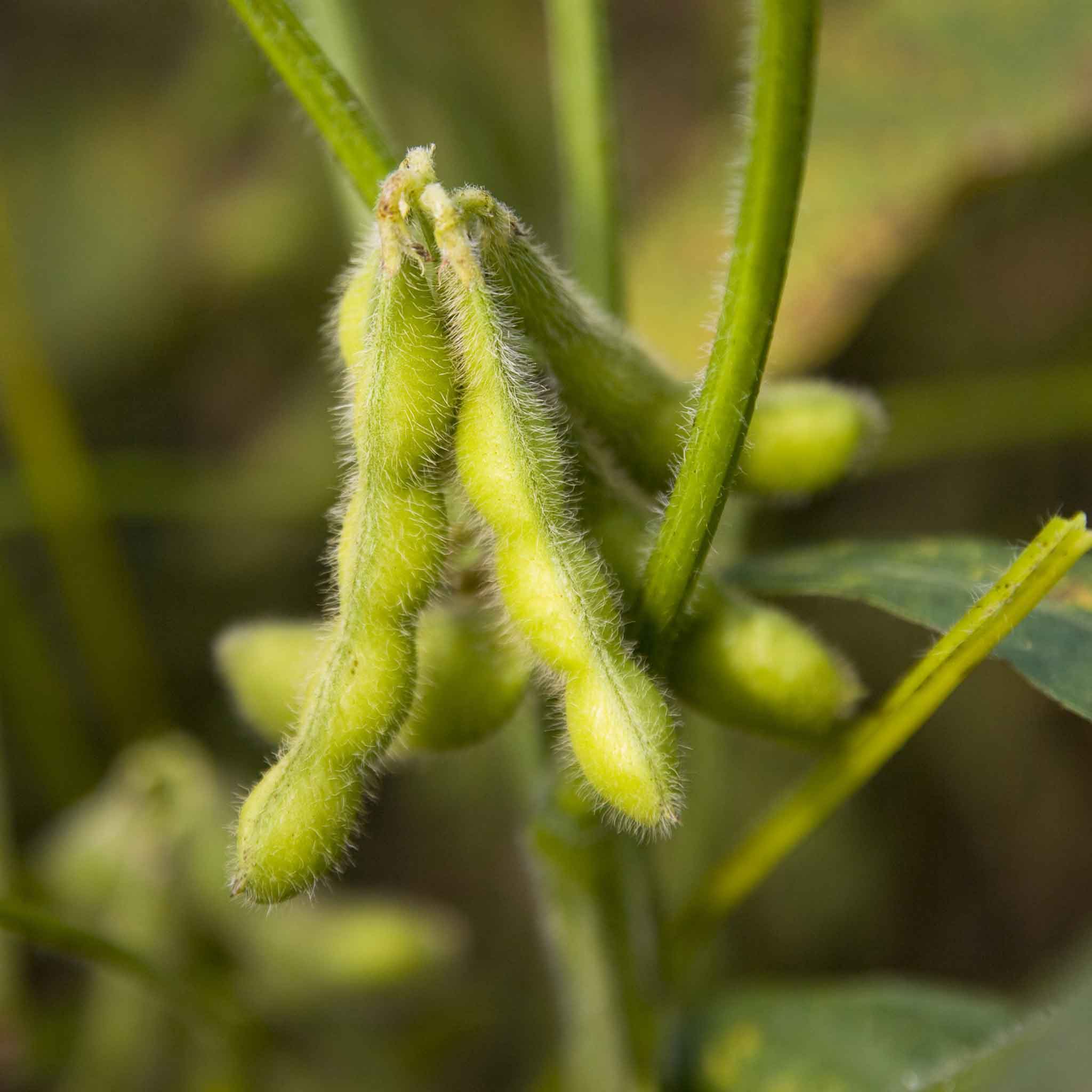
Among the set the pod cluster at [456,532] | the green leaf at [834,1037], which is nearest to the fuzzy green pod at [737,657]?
the pod cluster at [456,532]

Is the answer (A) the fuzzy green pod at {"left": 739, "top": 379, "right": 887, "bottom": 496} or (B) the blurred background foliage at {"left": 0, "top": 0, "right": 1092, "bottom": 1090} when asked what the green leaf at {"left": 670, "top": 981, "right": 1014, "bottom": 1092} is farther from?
(A) the fuzzy green pod at {"left": 739, "top": 379, "right": 887, "bottom": 496}

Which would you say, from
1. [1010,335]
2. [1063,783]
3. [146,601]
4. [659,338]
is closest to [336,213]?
[146,601]

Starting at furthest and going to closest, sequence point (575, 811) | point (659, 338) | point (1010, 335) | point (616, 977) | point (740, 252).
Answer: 1. point (1010, 335)
2. point (659, 338)
3. point (616, 977)
4. point (575, 811)
5. point (740, 252)

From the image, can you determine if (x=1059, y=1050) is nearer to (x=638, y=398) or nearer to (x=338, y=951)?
(x=638, y=398)

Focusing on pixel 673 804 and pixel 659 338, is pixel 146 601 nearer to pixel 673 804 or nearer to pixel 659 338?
pixel 659 338

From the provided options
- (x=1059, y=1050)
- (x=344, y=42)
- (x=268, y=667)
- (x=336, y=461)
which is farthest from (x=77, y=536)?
(x=1059, y=1050)

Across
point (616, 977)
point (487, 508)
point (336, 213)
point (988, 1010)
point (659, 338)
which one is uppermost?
point (336, 213)
